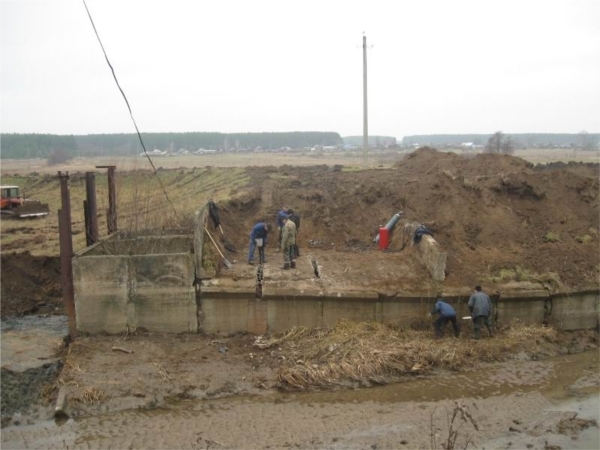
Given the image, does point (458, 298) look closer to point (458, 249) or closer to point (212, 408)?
point (458, 249)

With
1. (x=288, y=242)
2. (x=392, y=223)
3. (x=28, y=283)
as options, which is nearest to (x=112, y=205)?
(x=28, y=283)

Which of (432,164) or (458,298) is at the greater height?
(432,164)

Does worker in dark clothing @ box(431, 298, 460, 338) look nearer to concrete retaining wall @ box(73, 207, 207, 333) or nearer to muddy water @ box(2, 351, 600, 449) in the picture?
muddy water @ box(2, 351, 600, 449)

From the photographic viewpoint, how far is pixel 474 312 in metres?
13.3

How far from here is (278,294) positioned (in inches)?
530

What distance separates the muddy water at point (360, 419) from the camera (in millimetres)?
9375

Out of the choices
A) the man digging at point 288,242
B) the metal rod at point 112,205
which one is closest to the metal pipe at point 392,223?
the man digging at point 288,242

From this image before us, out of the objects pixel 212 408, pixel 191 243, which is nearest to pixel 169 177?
pixel 191 243

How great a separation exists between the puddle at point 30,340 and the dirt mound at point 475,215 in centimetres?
657

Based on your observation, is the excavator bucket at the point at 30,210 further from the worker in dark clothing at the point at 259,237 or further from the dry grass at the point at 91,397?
the dry grass at the point at 91,397

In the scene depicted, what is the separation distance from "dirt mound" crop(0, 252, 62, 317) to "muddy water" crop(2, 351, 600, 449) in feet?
22.3

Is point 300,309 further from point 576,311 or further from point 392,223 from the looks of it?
point 576,311

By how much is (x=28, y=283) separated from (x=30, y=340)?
3499 millimetres

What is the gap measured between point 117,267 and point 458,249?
9516 mm
